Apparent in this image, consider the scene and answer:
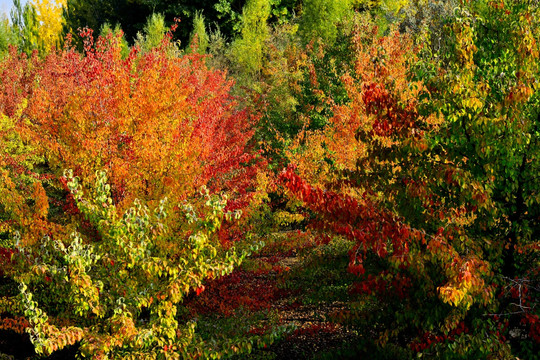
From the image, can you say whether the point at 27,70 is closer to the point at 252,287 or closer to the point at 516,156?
the point at 252,287

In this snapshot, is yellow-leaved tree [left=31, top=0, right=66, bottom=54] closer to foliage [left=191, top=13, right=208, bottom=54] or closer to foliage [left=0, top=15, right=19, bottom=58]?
foliage [left=0, top=15, right=19, bottom=58]

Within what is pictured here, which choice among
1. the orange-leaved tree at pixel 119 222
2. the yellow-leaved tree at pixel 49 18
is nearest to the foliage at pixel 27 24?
the yellow-leaved tree at pixel 49 18

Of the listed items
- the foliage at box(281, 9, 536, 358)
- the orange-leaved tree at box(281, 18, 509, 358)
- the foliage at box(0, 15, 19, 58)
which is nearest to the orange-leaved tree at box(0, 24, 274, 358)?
the orange-leaved tree at box(281, 18, 509, 358)

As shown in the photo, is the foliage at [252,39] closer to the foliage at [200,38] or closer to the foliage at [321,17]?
the foliage at [200,38]

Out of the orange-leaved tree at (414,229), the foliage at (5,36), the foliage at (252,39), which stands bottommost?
the orange-leaved tree at (414,229)

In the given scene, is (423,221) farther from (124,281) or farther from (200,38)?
(200,38)

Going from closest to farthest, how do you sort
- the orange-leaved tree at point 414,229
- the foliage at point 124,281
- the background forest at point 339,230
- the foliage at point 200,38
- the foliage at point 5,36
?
the foliage at point 124,281 < the orange-leaved tree at point 414,229 < the background forest at point 339,230 < the foliage at point 200,38 < the foliage at point 5,36

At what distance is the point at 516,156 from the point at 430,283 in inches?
84.1

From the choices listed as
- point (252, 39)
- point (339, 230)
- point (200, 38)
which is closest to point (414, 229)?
point (339, 230)

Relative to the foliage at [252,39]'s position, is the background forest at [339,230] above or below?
below

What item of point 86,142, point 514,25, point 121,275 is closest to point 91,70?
point 86,142

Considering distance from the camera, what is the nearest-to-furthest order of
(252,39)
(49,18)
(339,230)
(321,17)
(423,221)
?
(339,230) < (423,221) < (321,17) < (252,39) < (49,18)

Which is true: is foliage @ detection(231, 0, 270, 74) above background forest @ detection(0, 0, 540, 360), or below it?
above

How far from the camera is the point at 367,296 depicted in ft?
27.4
